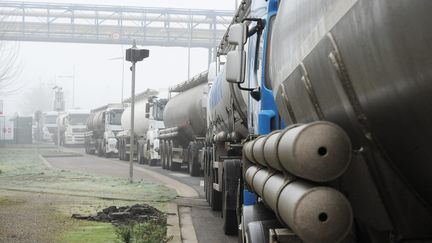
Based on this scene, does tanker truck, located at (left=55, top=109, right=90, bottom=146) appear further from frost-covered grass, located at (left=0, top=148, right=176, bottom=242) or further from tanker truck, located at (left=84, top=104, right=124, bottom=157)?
frost-covered grass, located at (left=0, top=148, right=176, bottom=242)

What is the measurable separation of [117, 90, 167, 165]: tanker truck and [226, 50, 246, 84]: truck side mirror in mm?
24227

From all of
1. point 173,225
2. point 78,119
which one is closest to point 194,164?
point 173,225

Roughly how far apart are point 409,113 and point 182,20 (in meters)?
51.7

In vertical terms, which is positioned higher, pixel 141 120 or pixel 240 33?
pixel 240 33

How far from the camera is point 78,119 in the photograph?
6056 centimetres

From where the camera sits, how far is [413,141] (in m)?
2.50

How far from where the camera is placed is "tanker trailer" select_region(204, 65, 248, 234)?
9.20m

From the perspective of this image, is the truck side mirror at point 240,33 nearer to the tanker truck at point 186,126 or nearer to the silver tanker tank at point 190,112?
the tanker truck at point 186,126

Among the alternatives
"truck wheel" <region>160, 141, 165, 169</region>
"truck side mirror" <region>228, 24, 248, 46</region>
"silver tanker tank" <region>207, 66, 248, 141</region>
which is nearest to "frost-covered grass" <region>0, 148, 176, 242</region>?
"silver tanker tank" <region>207, 66, 248, 141</region>

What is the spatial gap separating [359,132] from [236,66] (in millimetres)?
3952

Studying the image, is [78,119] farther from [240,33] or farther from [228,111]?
[240,33]

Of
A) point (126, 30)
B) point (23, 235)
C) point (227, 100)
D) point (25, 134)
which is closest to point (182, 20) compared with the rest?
point (126, 30)

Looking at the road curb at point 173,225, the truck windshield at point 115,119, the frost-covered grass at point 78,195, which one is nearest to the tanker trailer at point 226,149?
the road curb at point 173,225

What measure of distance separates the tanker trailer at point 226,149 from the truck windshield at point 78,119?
154ft
